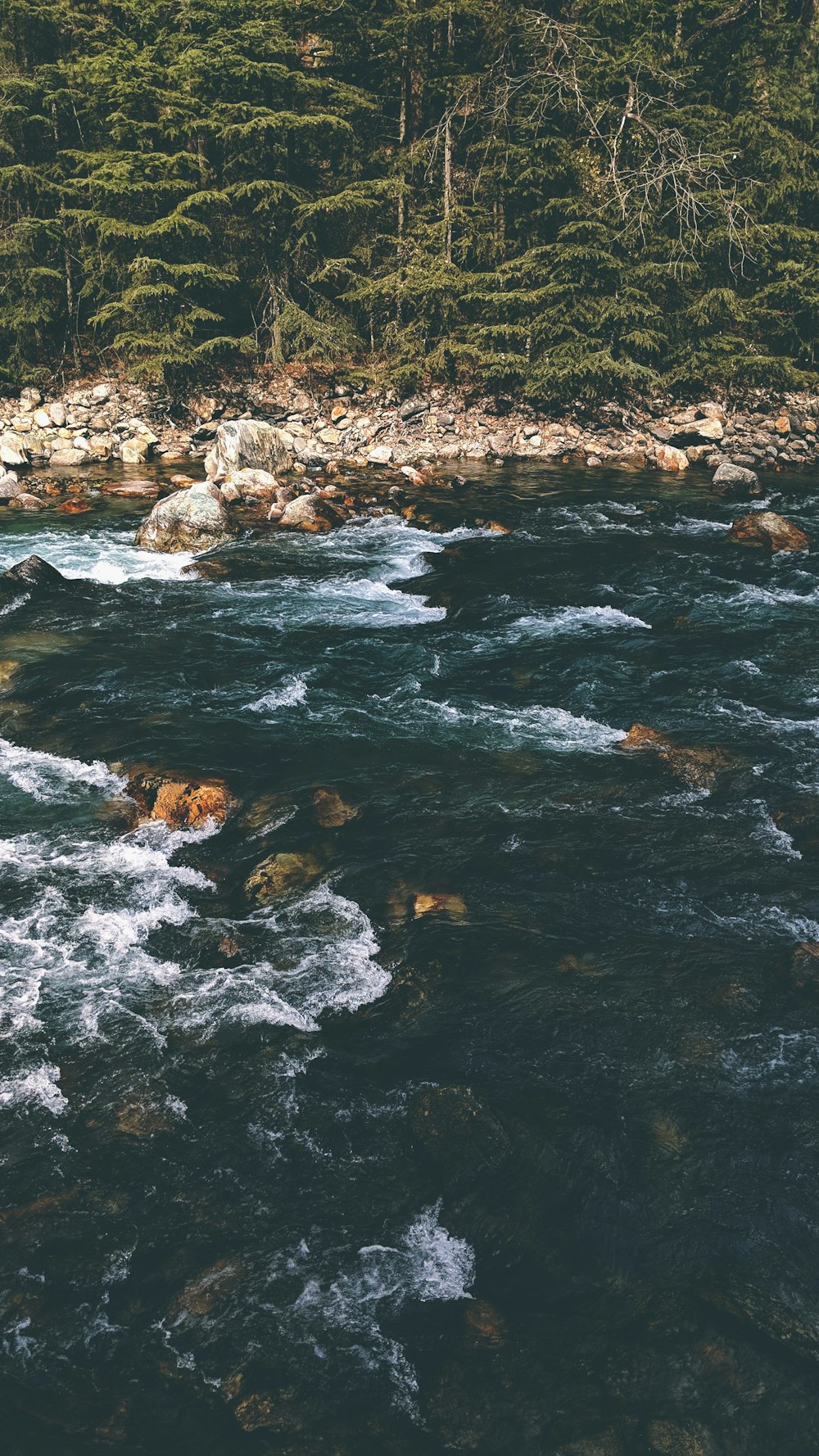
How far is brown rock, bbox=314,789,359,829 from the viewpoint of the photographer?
6.98 m

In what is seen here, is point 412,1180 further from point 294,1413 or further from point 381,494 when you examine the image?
point 381,494

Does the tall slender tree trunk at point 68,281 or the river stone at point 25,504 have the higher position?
the tall slender tree trunk at point 68,281

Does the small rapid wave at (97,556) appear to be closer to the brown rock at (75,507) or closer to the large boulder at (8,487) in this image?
the brown rock at (75,507)

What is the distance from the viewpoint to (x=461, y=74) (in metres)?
23.1

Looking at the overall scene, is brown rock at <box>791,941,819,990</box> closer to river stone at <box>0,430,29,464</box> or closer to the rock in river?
the rock in river

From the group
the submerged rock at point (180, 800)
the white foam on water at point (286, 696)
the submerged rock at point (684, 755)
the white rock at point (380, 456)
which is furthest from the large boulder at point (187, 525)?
the submerged rock at point (684, 755)

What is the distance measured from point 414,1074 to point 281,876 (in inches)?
81.0

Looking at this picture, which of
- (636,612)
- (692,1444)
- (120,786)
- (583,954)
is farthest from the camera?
(636,612)

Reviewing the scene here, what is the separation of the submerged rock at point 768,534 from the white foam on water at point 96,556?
31.6 ft

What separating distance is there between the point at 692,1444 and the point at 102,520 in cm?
1631

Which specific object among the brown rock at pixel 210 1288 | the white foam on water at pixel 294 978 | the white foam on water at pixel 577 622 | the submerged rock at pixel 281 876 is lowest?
the white foam on water at pixel 577 622

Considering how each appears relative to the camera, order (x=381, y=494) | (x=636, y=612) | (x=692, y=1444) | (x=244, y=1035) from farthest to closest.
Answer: (x=381, y=494)
(x=636, y=612)
(x=244, y=1035)
(x=692, y=1444)

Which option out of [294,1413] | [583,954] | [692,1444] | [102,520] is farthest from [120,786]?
[102,520]

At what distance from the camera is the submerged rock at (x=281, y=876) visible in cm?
609
